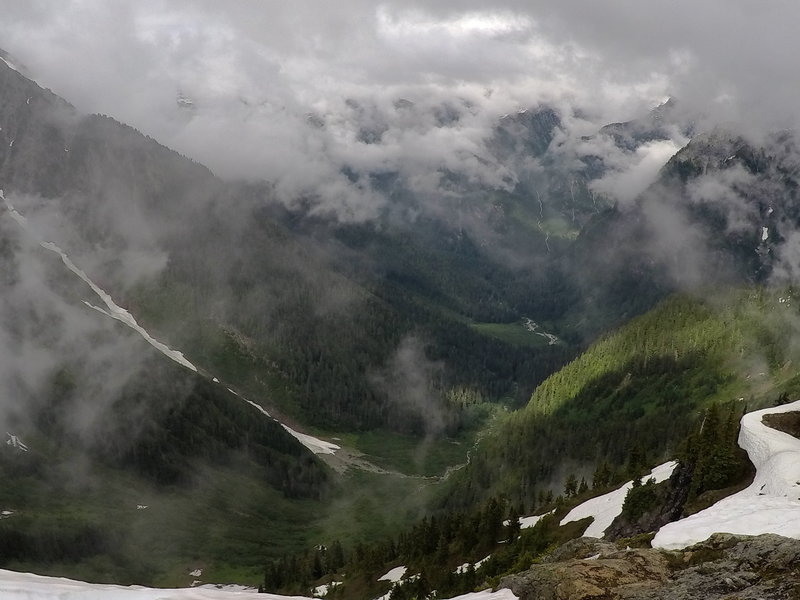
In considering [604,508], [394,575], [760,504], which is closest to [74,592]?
[760,504]

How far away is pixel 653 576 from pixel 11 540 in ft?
731

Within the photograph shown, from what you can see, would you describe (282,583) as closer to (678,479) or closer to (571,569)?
(678,479)

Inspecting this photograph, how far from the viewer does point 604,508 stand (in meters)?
80.2

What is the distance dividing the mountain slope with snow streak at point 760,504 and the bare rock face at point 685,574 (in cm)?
389

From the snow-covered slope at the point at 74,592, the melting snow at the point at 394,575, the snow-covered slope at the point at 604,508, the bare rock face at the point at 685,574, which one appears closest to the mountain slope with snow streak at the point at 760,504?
the bare rock face at the point at 685,574

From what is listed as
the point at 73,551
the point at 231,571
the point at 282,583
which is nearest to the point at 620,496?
the point at 282,583

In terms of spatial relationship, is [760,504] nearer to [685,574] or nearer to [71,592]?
[685,574]

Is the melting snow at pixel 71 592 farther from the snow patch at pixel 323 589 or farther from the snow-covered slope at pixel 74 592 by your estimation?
the snow patch at pixel 323 589

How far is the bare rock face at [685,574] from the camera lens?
2169 centimetres

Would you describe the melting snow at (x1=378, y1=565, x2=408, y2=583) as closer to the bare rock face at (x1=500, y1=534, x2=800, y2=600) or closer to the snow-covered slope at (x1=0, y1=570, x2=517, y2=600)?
the bare rock face at (x1=500, y1=534, x2=800, y2=600)

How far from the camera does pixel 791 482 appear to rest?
137 feet

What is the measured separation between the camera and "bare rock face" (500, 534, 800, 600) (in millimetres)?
21688

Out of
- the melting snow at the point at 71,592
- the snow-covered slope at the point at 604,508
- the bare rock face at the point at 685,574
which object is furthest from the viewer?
the snow-covered slope at the point at 604,508

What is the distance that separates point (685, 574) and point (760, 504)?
17.4 metres
